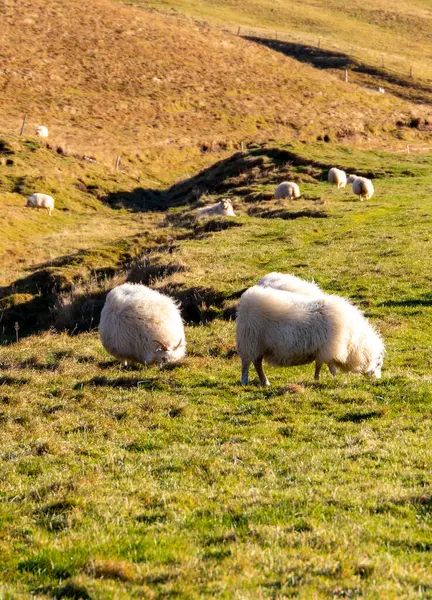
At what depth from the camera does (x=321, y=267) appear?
2125 cm

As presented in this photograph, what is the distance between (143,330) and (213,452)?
503cm

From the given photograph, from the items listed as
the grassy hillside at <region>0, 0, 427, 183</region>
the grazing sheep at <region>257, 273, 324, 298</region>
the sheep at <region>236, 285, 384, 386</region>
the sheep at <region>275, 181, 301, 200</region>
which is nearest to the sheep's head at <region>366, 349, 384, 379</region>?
the sheep at <region>236, 285, 384, 386</region>

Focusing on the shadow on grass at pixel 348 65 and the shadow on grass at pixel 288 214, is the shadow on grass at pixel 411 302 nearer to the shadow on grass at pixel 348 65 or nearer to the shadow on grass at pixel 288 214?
the shadow on grass at pixel 288 214

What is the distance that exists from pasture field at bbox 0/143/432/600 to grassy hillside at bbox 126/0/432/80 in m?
72.5

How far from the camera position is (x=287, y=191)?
3519cm

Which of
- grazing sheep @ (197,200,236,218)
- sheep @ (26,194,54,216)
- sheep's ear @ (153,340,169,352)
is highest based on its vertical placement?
grazing sheep @ (197,200,236,218)

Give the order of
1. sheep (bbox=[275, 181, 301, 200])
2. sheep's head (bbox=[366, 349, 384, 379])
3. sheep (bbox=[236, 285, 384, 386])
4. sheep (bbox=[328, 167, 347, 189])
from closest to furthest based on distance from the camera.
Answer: sheep (bbox=[236, 285, 384, 386])
sheep's head (bbox=[366, 349, 384, 379])
sheep (bbox=[275, 181, 301, 200])
sheep (bbox=[328, 167, 347, 189])

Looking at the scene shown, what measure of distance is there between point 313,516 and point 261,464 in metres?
1.75

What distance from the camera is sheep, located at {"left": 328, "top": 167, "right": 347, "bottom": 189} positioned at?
126 feet

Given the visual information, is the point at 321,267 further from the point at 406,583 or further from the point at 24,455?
the point at 406,583

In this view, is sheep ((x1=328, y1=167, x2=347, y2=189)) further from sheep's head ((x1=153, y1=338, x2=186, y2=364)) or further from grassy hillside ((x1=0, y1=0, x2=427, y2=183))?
sheep's head ((x1=153, y1=338, x2=186, y2=364))

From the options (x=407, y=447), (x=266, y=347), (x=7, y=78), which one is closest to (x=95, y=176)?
(x=7, y=78)

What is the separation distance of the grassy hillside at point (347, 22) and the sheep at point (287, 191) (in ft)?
184

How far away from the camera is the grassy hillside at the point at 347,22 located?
9338 cm
